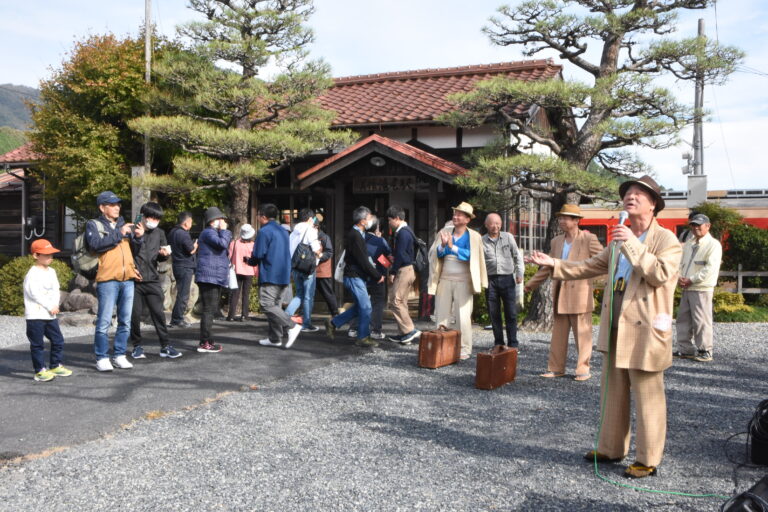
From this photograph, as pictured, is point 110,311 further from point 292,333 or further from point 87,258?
point 292,333

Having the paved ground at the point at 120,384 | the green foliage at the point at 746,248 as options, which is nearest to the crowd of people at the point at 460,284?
the paved ground at the point at 120,384

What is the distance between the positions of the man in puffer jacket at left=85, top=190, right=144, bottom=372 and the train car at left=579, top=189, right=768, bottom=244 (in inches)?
516

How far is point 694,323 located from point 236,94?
7906 mm

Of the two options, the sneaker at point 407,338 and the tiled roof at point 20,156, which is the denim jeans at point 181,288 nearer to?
the sneaker at point 407,338

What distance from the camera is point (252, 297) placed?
11703 mm

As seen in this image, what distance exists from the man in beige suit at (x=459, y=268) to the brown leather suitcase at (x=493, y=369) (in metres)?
1.08

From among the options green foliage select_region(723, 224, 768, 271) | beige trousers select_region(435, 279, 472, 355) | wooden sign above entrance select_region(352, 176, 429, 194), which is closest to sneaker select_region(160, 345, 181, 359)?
beige trousers select_region(435, 279, 472, 355)

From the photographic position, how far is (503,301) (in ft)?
24.6

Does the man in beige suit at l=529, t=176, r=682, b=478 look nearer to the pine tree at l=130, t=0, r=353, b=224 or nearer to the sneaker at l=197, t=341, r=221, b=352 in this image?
the sneaker at l=197, t=341, r=221, b=352

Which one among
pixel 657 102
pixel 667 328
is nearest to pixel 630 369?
pixel 667 328

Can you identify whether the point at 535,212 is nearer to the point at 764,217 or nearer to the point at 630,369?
the point at 764,217

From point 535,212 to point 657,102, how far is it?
5.01 meters

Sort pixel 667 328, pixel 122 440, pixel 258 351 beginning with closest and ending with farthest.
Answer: pixel 667 328, pixel 122 440, pixel 258 351

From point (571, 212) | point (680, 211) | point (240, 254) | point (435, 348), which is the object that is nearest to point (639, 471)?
point (571, 212)
